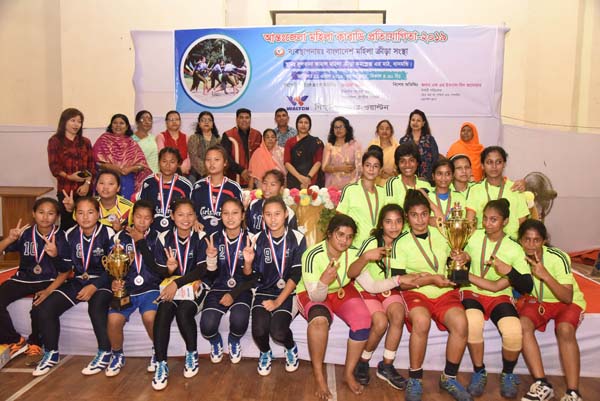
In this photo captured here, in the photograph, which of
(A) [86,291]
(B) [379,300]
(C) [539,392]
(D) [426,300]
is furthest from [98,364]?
(C) [539,392]

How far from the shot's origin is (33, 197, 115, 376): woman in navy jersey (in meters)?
3.12

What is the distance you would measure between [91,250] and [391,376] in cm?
204

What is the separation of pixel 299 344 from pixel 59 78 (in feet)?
20.1

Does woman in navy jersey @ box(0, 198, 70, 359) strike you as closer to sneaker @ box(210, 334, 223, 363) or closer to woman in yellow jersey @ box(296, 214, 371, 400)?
sneaker @ box(210, 334, 223, 363)

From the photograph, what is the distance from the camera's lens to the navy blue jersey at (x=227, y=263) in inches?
128

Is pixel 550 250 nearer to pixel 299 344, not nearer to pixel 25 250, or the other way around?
pixel 299 344

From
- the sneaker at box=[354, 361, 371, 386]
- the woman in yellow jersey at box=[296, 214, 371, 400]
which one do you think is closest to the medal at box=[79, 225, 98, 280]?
the woman in yellow jersey at box=[296, 214, 371, 400]

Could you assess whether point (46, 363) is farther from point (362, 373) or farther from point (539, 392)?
point (539, 392)

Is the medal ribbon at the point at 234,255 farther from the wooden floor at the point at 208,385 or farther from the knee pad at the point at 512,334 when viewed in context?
the knee pad at the point at 512,334

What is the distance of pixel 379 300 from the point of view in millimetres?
3086

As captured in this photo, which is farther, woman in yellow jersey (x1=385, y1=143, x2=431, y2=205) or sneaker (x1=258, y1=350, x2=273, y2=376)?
woman in yellow jersey (x1=385, y1=143, x2=431, y2=205)

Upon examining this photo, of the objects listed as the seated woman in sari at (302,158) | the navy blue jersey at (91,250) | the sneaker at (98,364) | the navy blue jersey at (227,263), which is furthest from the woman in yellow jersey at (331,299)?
the seated woman in sari at (302,158)

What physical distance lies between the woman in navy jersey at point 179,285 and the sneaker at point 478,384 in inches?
61.9

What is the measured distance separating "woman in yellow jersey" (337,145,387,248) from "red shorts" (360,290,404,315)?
1.81 feet
